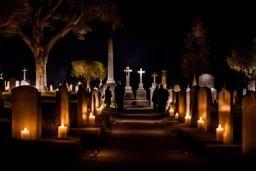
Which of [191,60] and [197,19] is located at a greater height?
[197,19]

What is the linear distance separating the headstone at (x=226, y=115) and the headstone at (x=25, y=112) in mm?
5237

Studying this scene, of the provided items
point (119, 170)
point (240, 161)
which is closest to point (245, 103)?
point (240, 161)

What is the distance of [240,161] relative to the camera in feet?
36.7

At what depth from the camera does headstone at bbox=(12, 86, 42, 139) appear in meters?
14.9

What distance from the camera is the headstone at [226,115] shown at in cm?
1436

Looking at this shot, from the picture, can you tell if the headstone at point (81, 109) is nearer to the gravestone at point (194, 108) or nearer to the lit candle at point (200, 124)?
the gravestone at point (194, 108)

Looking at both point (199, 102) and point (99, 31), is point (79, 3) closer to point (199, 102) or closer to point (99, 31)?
point (199, 102)

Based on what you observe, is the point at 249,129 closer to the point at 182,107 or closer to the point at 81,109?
the point at 81,109

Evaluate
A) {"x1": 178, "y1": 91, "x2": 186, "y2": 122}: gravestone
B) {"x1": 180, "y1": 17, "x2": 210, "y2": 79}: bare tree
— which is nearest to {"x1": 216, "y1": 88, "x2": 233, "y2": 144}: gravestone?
{"x1": 178, "y1": 91, "x2": 186, "y2": 122}: gravestone

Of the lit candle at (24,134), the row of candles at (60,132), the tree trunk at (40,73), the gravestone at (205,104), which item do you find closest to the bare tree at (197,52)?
the tree trunk at (40,73)

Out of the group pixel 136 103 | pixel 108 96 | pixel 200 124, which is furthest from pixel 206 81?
pixel 200 124

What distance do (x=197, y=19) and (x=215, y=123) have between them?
163 feet

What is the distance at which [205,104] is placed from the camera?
1905 centimetres

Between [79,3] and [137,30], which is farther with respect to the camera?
[137,30]
